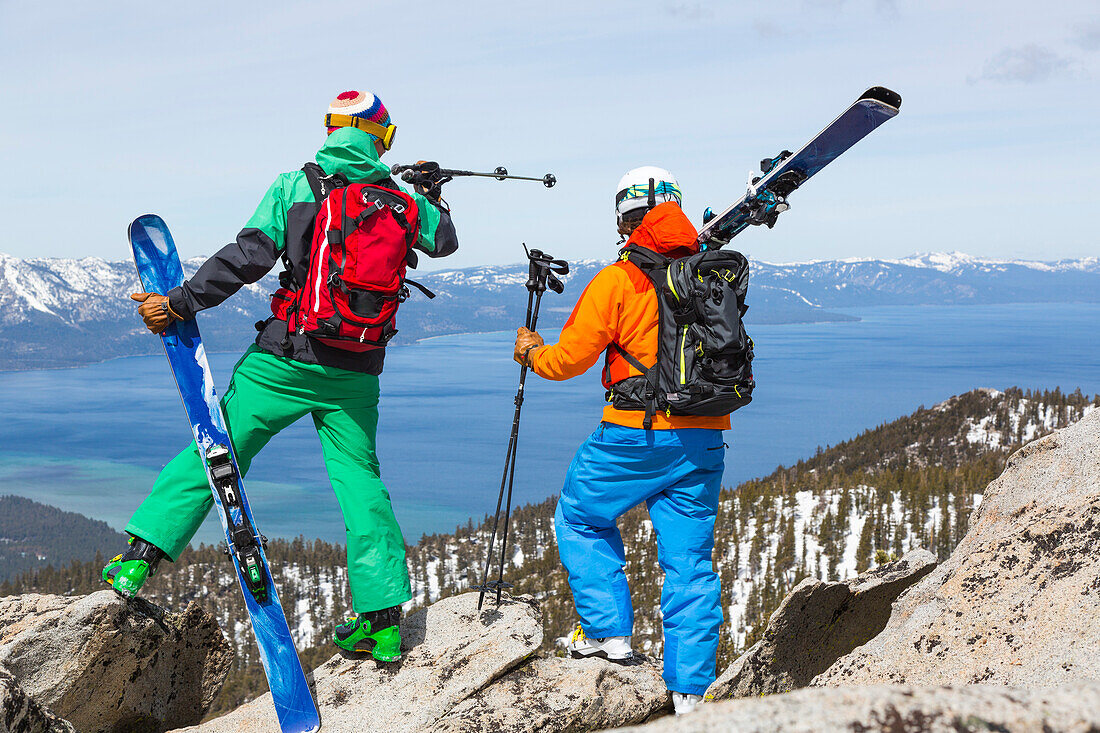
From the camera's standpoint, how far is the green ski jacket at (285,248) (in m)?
4.40

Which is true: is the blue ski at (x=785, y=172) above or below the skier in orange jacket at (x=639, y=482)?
above

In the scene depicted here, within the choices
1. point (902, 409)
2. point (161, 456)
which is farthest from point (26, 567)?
point (902, 409)

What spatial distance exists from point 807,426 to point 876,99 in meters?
188

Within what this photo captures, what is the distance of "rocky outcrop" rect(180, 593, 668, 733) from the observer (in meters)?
4.34

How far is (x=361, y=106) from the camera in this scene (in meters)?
4.76

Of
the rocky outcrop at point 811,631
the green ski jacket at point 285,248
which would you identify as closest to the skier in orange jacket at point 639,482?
the rocky outcrop at point 811,631

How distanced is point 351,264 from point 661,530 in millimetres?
2451

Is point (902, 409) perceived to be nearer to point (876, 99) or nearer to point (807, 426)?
point (807, 426)

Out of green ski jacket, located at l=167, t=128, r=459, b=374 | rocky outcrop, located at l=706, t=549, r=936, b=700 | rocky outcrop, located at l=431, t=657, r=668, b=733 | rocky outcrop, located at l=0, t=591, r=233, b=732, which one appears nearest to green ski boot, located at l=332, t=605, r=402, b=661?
rocky outcrop, located at l=431, t=657, r=668, b=733

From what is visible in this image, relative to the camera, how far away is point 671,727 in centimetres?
148

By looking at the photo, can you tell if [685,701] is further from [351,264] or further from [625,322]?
[351,264]

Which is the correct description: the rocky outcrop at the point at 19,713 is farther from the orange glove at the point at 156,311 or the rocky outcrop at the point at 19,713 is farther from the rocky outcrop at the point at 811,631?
the rocky outcrop at the point at 811,631

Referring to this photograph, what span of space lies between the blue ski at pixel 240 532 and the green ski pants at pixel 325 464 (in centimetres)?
11

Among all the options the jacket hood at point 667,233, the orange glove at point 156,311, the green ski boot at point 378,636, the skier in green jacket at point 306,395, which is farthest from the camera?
the green ski boot at point 378,636
